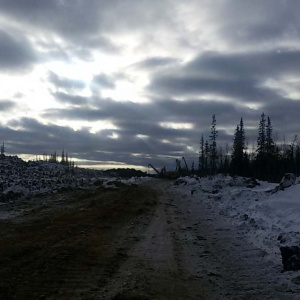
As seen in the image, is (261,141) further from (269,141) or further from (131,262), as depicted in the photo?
(131,262)

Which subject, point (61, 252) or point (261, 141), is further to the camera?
point (261, 141)

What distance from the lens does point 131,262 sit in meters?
8.09

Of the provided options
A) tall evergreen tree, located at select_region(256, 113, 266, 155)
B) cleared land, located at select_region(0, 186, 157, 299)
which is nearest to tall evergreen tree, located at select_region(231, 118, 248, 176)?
tall evergreen tree, located at select_region(256, 113, 266, 155)

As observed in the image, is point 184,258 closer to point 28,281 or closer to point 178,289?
point 178,289

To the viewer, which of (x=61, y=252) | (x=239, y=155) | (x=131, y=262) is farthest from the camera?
(x=239, y=155)

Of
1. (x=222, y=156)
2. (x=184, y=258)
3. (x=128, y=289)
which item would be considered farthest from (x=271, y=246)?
(x=222, y=156)

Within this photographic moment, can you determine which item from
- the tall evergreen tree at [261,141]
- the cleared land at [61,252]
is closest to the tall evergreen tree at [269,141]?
the tall evergreen tree at [261,141]

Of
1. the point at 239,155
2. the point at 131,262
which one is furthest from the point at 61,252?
the point at 239,155

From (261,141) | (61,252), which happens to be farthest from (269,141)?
(61,252)

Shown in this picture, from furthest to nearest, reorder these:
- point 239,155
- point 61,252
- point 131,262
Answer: point 239,155 < point 61,252 < point 131,262

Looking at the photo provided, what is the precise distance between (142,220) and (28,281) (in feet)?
30.2

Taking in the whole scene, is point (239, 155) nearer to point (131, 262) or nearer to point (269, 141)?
point (269, 141)

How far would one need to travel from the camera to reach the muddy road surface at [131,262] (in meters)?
6.11

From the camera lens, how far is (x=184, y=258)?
8.74 metres
